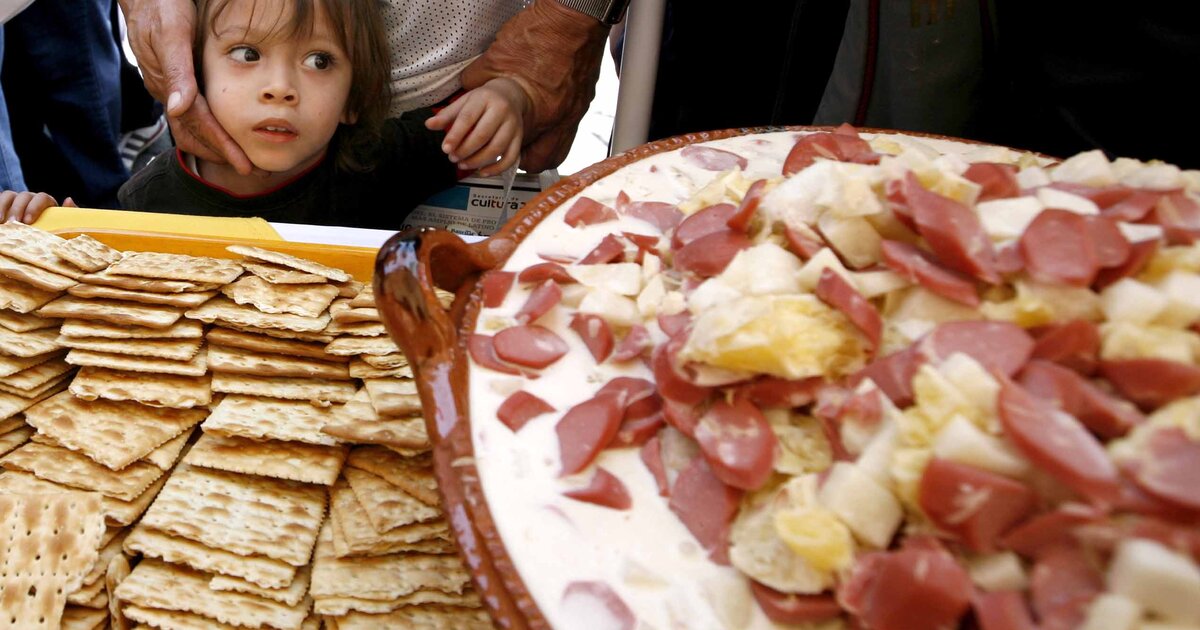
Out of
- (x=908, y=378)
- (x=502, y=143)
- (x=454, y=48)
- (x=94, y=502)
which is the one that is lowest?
(x=94, y=502)

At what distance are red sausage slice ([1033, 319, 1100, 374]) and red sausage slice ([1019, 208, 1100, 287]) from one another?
0.11ft

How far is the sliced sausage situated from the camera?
19.4 inches

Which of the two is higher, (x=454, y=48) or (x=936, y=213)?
(x=936, y=213)

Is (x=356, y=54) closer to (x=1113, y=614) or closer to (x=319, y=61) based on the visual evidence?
(x=319, y=61)

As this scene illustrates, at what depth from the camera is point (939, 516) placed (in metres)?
0.41

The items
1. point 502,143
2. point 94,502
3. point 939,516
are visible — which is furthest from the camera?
point 502,143

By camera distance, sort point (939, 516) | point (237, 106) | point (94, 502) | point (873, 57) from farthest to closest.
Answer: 1. point (237, 106)
2. point (873, 57)
3. point (94, 502)
4. point (939, 516)

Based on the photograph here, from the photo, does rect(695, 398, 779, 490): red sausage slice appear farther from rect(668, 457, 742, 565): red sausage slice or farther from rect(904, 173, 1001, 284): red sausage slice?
rect(904, 173, 1001, 284): red sausage slice

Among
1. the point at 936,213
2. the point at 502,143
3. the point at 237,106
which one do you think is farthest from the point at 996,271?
the point at 237,106

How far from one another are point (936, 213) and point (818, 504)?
0.72ft

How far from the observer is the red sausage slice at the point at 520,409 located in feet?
1.80

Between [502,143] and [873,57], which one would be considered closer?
[873,57]

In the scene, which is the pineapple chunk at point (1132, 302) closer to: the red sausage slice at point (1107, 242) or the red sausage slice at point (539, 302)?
the red sausage slice at point (1107, 242)

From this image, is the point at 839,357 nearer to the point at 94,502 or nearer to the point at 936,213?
the point at 936,213
